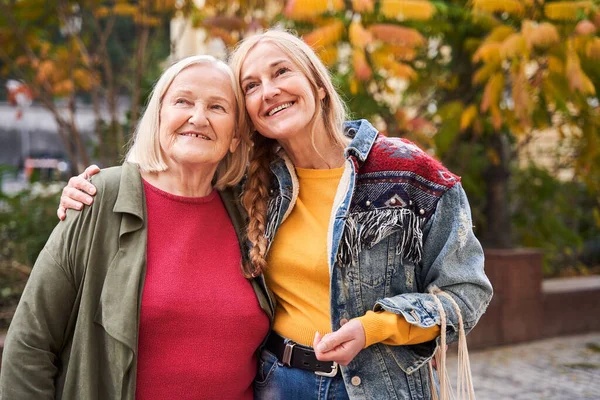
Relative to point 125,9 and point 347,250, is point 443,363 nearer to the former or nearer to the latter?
point 347,250

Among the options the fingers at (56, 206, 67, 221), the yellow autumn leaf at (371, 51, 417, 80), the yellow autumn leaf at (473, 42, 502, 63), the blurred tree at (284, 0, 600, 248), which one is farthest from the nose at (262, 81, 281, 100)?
the yellow autumn leaf at (473, 42, 502, 63)

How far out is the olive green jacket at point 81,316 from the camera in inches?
89.5

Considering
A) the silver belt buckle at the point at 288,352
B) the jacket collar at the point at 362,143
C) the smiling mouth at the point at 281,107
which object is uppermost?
the smiling mouth at the point at 281,107

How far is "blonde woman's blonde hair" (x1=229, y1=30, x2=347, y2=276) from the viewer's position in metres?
2.68

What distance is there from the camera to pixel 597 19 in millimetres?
5312

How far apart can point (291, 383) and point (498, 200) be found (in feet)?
19.4

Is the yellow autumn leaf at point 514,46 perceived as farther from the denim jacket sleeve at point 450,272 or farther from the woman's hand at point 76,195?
the woman's hand at point 76,195

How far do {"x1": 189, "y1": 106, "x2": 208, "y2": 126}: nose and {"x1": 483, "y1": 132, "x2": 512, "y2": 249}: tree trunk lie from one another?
18.6 feet

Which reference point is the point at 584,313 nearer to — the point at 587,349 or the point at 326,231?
the point at 587,349

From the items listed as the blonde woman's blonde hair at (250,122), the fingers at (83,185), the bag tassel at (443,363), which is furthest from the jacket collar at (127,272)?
the bag tassel at (443,363)

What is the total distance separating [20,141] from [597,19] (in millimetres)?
34131

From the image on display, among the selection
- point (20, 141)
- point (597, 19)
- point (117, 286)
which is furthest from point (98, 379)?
point (20, 141)

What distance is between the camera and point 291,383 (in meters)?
2.54

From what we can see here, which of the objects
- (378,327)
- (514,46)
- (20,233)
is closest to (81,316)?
(378,327)
